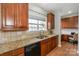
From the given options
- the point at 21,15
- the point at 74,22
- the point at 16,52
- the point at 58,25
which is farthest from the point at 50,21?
the point at 16,52

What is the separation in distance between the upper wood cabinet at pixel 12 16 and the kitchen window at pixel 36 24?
1.81 metres

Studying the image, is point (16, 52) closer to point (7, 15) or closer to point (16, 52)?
point (16, 52)

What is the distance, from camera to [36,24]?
4.89 m

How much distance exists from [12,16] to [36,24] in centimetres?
262

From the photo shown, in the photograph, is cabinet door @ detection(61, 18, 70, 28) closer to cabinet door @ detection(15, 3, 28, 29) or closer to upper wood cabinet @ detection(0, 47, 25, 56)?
cabinet door @ detection(15, 3, 28, 29)

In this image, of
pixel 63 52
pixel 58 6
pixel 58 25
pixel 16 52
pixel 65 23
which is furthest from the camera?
pixel 65 23

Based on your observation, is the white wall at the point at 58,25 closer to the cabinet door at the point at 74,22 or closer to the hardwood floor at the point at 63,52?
the hardwood floor at the point at 63,52

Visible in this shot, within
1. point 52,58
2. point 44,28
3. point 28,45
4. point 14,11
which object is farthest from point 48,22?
point 52,58

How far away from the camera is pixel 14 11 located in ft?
7.58

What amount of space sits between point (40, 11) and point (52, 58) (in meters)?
3.89

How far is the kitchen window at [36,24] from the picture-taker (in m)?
4.44

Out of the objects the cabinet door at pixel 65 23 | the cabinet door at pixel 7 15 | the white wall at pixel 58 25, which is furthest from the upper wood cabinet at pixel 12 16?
the cabinet door at pixel 65 23

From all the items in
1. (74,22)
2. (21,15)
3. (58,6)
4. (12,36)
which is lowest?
(12,36)

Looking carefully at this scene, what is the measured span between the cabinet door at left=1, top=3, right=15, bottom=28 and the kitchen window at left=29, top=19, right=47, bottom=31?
78.4 inches
